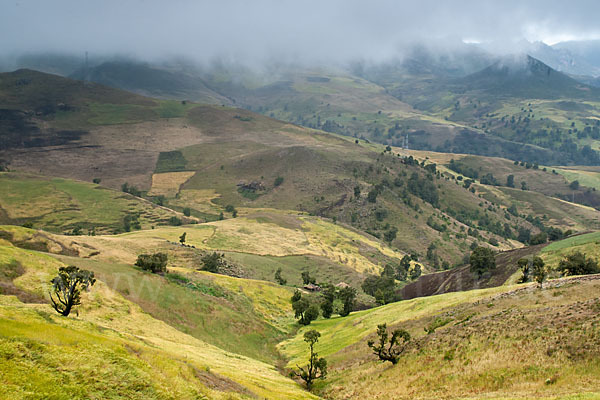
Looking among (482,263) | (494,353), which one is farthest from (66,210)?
(494,353)

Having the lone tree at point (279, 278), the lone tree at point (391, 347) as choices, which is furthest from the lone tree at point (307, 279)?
the lone tree at point (391, 347)

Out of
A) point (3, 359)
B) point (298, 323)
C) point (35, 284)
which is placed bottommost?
point (298, 323)

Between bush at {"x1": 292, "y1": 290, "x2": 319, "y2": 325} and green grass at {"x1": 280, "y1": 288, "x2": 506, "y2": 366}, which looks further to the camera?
bush at {"x1": 292, "y1": 290, "x2": 319, "y2": 325}

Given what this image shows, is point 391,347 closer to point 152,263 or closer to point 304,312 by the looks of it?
point 304,312

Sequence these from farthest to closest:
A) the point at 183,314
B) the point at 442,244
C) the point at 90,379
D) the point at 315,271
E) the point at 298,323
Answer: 1. the point at 442,244
2. the point at 315,271
3. the point at 298,323
4. the point at 183,314
5. the point at 90,379

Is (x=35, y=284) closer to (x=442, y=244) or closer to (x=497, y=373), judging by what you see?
(x=497, y=373)

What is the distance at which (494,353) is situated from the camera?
3406cm

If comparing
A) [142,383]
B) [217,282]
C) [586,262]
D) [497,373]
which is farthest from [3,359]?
[586,262]

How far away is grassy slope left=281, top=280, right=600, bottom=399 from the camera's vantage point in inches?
1145

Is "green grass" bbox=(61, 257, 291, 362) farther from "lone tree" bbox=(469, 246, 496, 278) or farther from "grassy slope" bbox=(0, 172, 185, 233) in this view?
"grassy slope" bbox=(0, 172, 185, 233)

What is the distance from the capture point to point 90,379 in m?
18.8

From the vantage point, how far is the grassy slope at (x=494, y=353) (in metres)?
29.1

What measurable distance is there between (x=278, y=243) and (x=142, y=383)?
132m

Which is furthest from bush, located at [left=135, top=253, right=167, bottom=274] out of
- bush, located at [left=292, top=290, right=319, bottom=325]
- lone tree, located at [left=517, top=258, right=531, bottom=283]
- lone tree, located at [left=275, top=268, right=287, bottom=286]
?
lone tree, located at [left=517, top=258, right=531, bottom=283]
